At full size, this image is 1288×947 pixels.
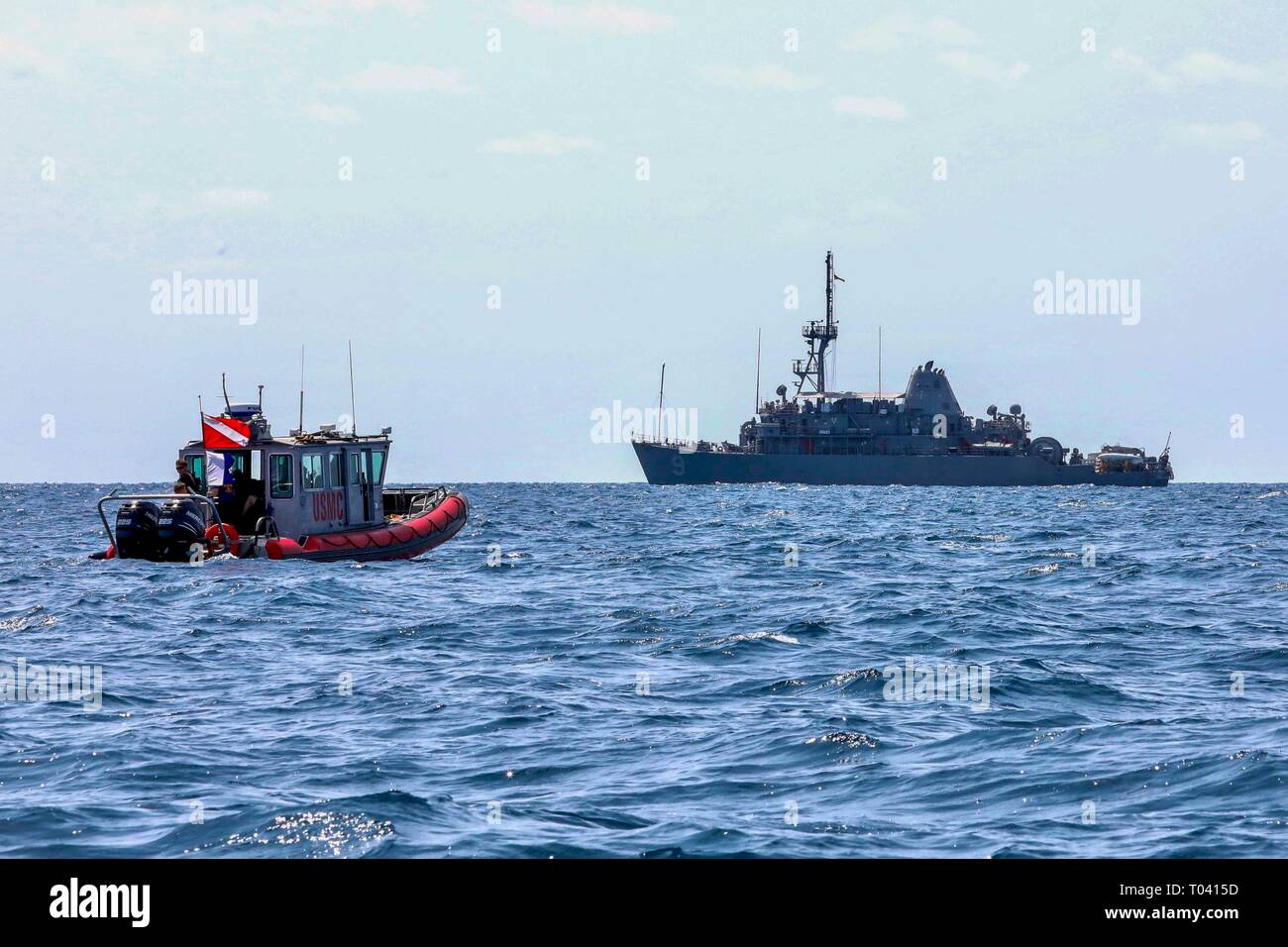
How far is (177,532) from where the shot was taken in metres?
25.1

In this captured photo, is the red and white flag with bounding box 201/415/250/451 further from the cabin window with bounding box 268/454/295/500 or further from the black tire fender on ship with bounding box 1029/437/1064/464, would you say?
the black tire fender on ship with bounding box 1029/437/1064/464

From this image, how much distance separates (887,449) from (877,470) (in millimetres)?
2078

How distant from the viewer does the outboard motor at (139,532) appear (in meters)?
25.3

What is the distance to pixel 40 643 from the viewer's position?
1630cm

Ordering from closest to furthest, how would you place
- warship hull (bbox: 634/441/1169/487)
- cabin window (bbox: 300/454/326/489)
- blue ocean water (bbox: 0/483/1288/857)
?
blue ocean water (bbox: 0/483/1288/857) < cabin window (bbox: 300/454/326/489) < warship hull (bbox: 634/441/1169/487)

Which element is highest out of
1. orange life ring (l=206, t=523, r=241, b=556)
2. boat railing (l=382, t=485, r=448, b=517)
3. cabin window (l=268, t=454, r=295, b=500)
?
cabin window (l=268, t=454, r=295, b=500)

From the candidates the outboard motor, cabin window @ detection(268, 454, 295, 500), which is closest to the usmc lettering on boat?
cabin window @ detection(268, 454, 295, 500)

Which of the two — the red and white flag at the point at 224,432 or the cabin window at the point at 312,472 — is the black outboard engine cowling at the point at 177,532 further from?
the cabin window at the point at 312,472

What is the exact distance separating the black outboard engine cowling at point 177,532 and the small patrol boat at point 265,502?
18 millimetres

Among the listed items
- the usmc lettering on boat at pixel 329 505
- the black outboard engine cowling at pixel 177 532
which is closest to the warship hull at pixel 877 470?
the usmc lettering on boat at pixel 329 505

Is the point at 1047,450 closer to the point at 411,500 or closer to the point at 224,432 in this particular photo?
the point at 411,500

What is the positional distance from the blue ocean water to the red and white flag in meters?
2.48

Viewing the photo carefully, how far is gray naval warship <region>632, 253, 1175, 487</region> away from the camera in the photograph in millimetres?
112875

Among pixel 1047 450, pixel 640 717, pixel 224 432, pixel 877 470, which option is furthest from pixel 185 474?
pixel 1047 450
